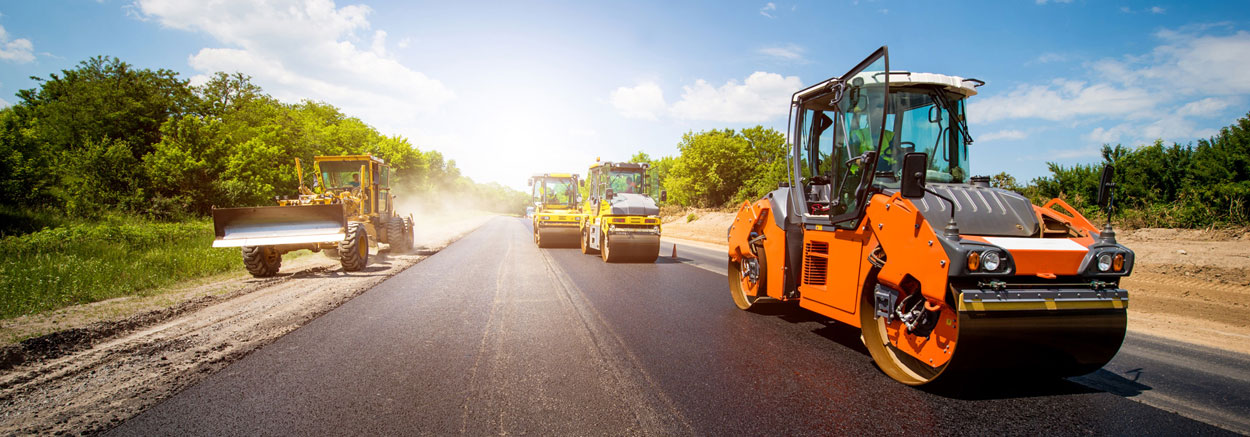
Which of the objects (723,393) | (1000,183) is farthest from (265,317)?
(1000,183)

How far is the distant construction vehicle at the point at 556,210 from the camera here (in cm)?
1728

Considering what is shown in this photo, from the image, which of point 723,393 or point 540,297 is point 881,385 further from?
point 540,297

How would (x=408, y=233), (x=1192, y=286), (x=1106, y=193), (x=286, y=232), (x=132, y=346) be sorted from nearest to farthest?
(x=1106, y=193) → (x=132, y=346) → (x=1192, y=286) → (x=286, y=232) → (x=408, y=233)

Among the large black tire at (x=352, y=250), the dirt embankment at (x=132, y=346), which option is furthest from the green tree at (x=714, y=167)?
the dirt embankment at (x=132, y=346)

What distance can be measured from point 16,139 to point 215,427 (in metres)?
29.7

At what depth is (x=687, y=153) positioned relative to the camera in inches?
1581

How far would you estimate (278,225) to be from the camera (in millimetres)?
10305

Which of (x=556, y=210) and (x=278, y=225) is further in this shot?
(x=556, y=210)

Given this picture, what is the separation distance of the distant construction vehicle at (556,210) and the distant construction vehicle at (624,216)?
1.99 meters

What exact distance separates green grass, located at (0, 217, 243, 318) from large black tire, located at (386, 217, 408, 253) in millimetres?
3534

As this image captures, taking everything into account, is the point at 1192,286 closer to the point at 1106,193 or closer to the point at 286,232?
the point at 1106,193

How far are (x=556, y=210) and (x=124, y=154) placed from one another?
62.0 ft

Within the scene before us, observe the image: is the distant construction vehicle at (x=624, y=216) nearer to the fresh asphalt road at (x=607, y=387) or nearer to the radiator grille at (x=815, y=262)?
the fresh asphalt road at (x=607, y=387)

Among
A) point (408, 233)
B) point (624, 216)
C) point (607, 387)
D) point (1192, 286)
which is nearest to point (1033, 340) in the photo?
point (607, 387)
